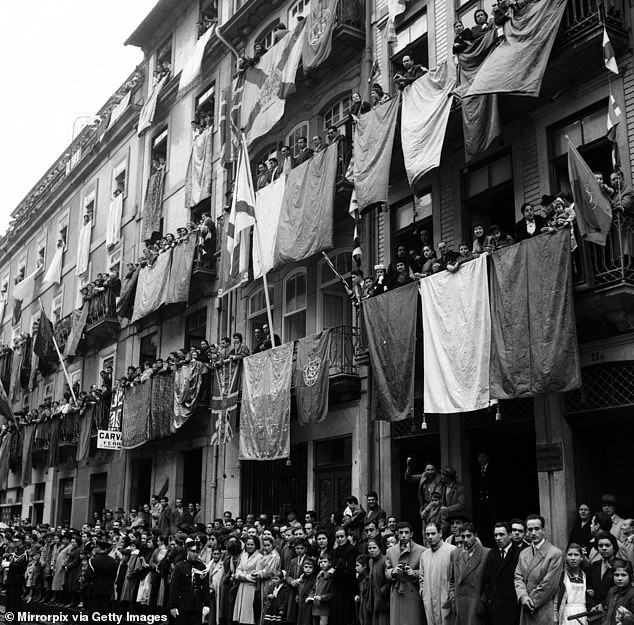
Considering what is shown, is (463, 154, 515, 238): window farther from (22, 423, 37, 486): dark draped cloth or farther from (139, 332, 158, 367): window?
(22, 423, 37, 486): dark draped cloth

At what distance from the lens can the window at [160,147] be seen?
98.9 feet

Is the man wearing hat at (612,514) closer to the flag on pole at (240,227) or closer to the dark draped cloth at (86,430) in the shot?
the flag on pole at (240,227)

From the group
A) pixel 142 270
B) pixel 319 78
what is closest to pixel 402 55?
pixel 319 78

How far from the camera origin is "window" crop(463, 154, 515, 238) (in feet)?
51.4

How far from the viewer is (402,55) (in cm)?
1867

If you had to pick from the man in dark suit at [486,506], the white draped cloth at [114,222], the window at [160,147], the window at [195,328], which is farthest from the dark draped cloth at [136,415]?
the man in dark suit at [486,506]

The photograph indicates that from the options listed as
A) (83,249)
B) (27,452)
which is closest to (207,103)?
(83,249)

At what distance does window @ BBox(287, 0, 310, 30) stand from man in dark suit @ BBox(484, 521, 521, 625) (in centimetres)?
1558

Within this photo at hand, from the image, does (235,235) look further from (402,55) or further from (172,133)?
(172,133)

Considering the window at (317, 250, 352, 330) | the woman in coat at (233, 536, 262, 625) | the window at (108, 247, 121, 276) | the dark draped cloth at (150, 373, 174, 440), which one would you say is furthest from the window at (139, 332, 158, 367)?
the woman in coat at (233, 536, 262, 625)

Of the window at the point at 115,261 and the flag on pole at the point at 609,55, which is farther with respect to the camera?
the window at the point at 115,261

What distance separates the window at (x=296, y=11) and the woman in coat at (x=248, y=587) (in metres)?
13.8

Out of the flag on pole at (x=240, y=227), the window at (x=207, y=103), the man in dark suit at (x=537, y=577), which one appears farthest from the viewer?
the window at (x=207, y=103)

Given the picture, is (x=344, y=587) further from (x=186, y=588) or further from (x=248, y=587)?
(x=186, y=588)
